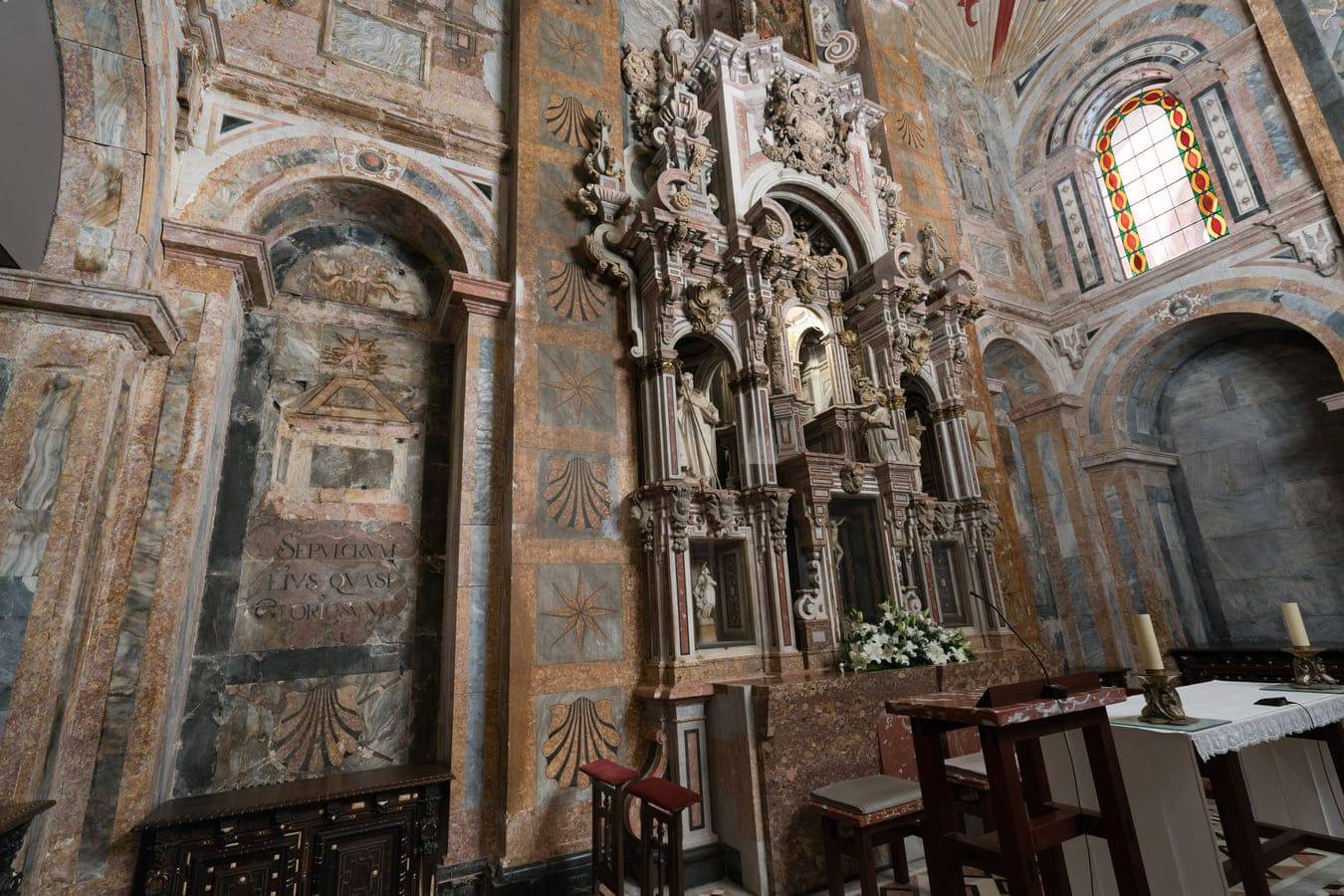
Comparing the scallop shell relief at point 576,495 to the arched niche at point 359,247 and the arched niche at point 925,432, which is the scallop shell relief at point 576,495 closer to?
the arched niche at point 359,247

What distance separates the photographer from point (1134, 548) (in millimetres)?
9797

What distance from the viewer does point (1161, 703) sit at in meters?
3.30

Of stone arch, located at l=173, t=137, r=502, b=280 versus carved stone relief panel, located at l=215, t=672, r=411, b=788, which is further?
stone arch, located at l=173, t=137, r=502, b=280

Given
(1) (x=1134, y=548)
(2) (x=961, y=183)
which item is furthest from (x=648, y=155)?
(1) (x=1134, y=548)

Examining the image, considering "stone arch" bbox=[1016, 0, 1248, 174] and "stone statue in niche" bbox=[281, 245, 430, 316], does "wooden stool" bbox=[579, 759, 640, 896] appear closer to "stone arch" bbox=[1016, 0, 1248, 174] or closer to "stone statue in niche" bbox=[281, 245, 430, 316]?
"stone statue in niche" bbox=[281, 245, 430, 316]

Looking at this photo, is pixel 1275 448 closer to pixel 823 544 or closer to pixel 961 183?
pixel 961 183

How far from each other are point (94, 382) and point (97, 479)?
0.58 meters

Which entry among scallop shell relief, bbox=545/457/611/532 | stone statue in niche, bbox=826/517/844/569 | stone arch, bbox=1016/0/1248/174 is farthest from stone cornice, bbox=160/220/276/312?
stone arch, bbox=1016/0/1248/174

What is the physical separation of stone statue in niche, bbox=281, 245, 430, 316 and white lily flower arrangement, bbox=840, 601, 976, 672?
4.96 metres

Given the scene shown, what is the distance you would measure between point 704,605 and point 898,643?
5.42 feet

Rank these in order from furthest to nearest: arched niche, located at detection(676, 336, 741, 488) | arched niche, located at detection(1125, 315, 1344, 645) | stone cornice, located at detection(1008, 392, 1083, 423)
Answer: stone cornice, located at detection(1008, 392, 1083, 423), arched niche, located at detection(1125, 315, 1344, 645), arched niche, located at detection(676, 336, 741, 488)

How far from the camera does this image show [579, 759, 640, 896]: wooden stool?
357cm

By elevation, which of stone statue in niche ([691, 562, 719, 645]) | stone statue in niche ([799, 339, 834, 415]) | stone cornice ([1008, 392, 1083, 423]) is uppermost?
stone cornice ([1008, 392, 1083, 423])

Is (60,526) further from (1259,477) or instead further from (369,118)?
(1259,477)
